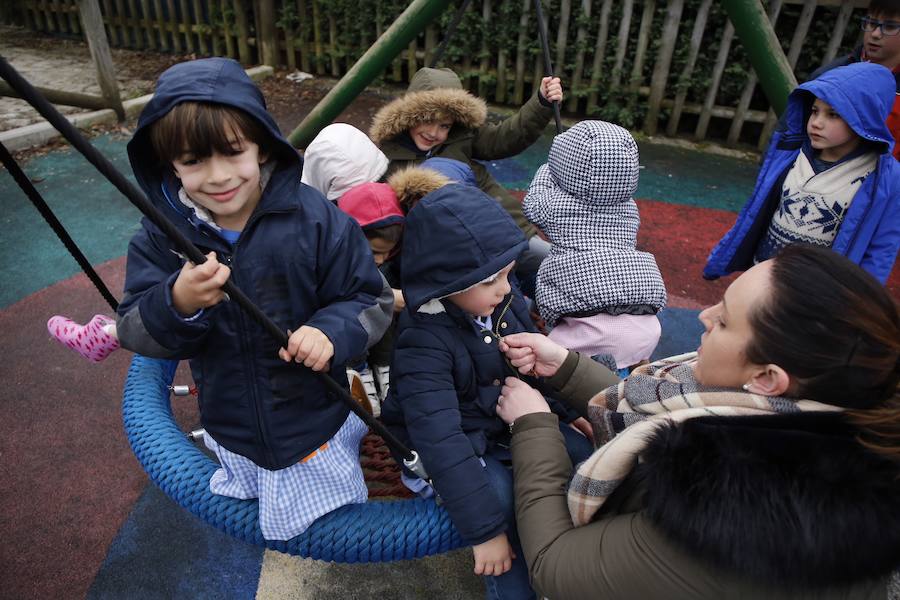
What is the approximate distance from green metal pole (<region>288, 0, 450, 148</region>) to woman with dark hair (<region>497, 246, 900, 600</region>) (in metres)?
1.91

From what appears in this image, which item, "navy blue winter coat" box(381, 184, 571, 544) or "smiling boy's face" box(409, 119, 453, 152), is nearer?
"navy blue winter coat" box(381, 184, 571, 544)

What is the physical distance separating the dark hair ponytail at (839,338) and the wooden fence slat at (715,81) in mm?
5899

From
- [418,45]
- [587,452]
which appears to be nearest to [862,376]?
[587,452]

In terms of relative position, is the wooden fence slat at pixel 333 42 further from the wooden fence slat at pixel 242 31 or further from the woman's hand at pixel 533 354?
the woman's hand at pixel 533 354

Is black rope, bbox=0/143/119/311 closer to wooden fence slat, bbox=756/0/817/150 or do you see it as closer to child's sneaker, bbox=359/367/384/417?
child's sneaker, bbox=359/367/384/417

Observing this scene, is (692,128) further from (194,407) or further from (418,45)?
(194,407)

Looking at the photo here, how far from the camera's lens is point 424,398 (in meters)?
1.45

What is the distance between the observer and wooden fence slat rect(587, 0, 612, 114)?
20.6 ft

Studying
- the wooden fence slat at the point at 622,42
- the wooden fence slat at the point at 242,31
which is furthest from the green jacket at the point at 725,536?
the wooden fence slat at the point at 242,31

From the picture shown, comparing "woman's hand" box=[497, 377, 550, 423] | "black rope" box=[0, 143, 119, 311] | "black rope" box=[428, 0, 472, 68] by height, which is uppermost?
"black rope" box=[428, 0, 472, 68]

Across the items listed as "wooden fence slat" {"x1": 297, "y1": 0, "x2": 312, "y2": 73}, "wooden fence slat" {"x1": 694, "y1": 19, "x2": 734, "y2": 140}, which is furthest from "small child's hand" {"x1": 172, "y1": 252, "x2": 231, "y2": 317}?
"wooden fence slat" {"x1": 297, "y1": 0, "x2": 312, "y2": 73}

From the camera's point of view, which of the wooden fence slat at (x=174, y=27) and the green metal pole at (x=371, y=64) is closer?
the green metal pole at (x=371, y=64)

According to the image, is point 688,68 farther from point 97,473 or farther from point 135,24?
point 135,24

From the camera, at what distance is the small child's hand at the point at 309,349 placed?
1.17 metres
